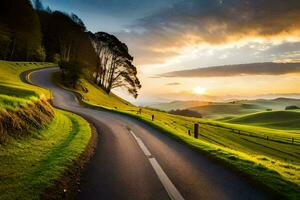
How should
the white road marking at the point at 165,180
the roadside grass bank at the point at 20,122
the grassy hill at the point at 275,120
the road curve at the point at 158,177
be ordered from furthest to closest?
the grassy hill at the point at 275,120
the roadside grass bank at the point at 20,122
the road curve at the point at 158,177
the white road marking at the point at 165,180

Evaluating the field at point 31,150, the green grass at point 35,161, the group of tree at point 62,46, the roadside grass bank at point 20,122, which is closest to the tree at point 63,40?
the group of tree at point 62,46

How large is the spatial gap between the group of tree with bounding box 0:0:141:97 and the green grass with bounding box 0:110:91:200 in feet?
157

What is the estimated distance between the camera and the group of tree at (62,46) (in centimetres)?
6475

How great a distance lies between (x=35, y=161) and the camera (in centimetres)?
950

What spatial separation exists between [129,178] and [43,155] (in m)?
4.12

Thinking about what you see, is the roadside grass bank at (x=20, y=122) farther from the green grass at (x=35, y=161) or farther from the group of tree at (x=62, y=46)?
the group of tree at (x=62, y=46)

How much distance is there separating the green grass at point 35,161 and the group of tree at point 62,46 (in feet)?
157

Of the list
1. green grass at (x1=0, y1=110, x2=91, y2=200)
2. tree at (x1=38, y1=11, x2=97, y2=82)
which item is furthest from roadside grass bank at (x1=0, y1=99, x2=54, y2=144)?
tree at (x1=38, y1=11, x2=97, y2=82)

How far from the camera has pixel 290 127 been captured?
104750 millimetres

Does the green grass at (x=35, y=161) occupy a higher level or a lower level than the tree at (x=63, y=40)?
lower

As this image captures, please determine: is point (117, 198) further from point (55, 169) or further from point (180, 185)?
point (55, 169)

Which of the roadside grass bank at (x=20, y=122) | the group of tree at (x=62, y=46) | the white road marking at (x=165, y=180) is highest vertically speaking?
the group of tree at (x=62, y=46)

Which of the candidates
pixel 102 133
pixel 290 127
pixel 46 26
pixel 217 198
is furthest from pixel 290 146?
pixel 46 26

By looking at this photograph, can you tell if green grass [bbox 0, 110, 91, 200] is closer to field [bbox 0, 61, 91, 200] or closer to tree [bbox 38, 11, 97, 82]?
field [bbox 0, 61, 91, 200]
